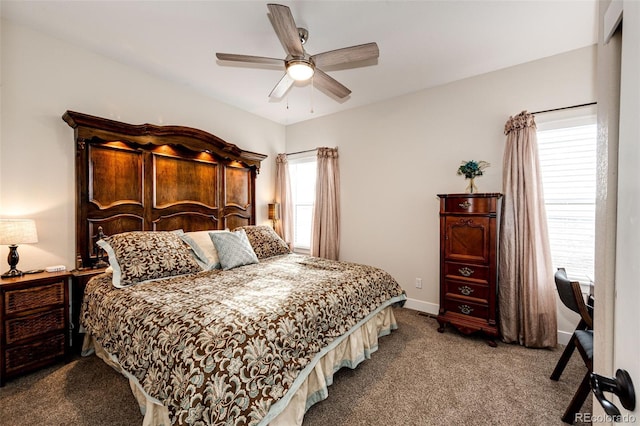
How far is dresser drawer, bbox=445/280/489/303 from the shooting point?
2.65 metres

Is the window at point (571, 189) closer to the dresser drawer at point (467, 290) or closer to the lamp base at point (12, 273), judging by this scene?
the dresser drawer at point (467, 290)

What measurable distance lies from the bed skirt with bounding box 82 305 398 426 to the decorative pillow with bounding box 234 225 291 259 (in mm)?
1450

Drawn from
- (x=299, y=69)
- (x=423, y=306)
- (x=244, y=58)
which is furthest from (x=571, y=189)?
(x=244, y=58)

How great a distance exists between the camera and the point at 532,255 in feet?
8.46

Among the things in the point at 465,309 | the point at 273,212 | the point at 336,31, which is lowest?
the point at 465,309

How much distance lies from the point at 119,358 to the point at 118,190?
179 centimetres

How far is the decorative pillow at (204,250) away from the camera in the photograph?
2721 millimetres

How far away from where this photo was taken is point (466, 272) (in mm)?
2738

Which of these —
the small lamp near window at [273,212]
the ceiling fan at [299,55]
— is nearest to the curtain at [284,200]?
the small lamp near window at [273,212]

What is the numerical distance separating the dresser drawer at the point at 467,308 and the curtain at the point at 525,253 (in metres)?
0.21

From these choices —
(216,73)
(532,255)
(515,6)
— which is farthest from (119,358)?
(515,6)

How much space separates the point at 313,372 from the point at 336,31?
268 centimetres

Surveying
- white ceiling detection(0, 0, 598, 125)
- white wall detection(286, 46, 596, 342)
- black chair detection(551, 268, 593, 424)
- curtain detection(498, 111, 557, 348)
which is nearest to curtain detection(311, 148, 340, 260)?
white wall detection(286, 46, 596, 342)

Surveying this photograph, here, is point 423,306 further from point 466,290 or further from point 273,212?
point 273,212
